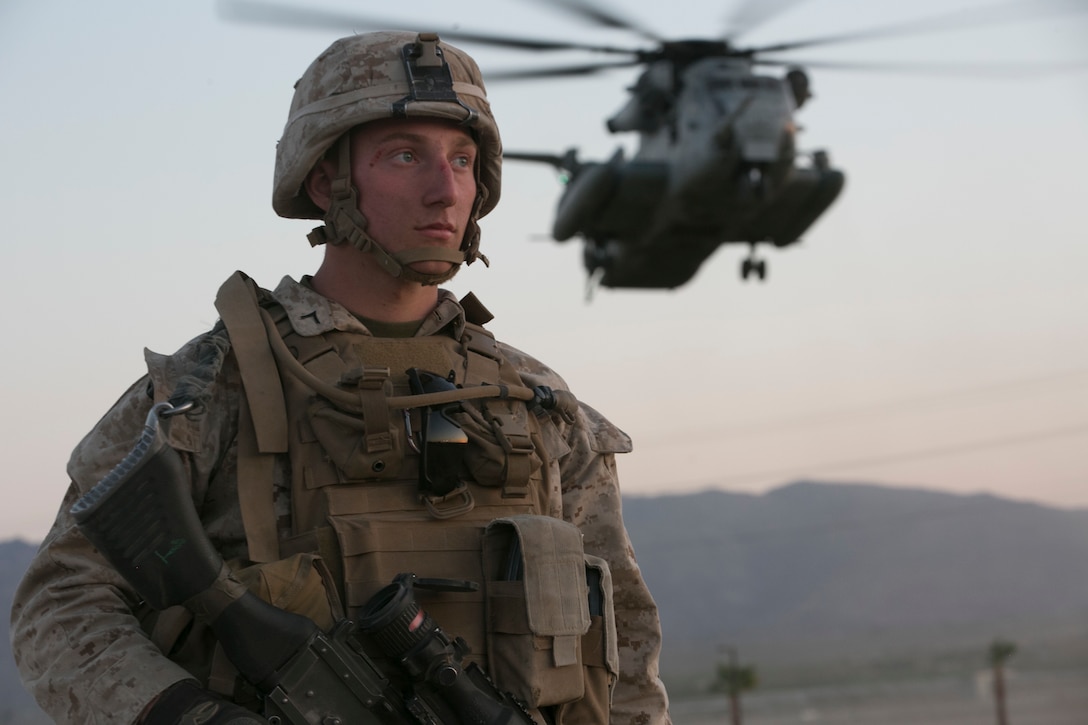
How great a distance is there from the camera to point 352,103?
3.51m

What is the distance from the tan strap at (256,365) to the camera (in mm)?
3275

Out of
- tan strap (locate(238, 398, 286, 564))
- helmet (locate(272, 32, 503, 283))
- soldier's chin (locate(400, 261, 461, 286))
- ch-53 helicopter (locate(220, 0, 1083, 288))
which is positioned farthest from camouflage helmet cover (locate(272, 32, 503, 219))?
ch-53 helicopter (locate(220, 0, 1083, 288))

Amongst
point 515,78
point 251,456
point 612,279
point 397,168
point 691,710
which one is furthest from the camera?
point 691,710

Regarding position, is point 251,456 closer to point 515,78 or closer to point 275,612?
point 275,612

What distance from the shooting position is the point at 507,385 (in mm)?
3639

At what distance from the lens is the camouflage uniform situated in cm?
300

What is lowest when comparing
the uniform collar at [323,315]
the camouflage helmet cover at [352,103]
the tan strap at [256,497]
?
the tan strap at [256,497]

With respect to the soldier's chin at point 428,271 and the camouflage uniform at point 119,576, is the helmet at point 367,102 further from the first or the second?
the camouflage uniform at point 119,576

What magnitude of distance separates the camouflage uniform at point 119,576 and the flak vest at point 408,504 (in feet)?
0.21

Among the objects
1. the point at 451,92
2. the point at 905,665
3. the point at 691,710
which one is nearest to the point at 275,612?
the point at 451,92

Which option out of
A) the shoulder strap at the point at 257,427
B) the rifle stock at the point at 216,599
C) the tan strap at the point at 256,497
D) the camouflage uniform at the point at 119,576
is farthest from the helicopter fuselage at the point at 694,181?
the rifle stock at the point at 216,599

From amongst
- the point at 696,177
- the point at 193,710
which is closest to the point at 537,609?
the point at 193,710

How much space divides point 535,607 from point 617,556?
59 centimetres

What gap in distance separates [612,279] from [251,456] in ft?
84.4
